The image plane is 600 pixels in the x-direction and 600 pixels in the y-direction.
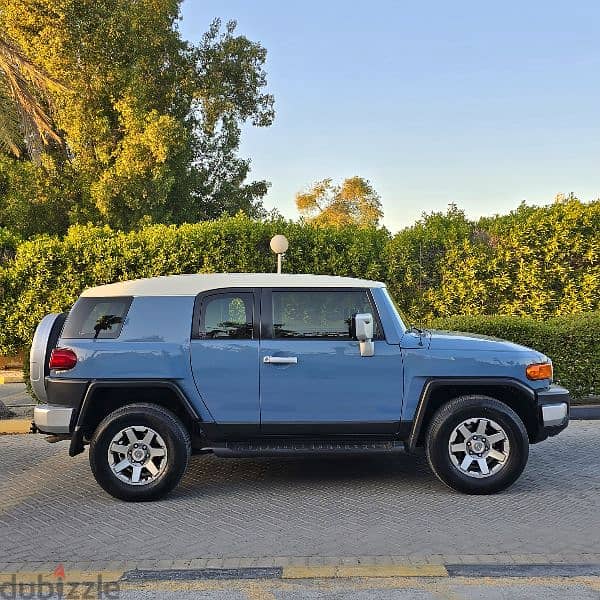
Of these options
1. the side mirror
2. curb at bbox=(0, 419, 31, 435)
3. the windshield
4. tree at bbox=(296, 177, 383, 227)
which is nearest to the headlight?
the windshield

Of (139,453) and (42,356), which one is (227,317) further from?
(42,356)

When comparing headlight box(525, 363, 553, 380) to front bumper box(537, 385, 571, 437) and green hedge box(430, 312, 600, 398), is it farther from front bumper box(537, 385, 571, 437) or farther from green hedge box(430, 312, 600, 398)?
green hedge box(430, 312, 600, 398)

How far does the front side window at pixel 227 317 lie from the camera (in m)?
6.82

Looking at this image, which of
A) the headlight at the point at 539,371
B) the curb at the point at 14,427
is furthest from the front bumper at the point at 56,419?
the headlight at the point at 539,371

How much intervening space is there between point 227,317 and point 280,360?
627mm

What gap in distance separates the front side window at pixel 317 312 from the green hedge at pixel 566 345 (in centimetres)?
484

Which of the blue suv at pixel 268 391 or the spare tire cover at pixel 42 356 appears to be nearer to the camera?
the blue suv at pixel 268 391

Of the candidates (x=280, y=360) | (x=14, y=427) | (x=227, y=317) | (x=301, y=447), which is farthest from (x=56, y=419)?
(x=14, y=427)

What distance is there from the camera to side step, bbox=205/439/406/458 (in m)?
6.70

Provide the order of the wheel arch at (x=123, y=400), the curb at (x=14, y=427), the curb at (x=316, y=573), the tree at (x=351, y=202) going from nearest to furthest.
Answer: the curb at (x=316, y=573)
the wheel arch at (x=123, y=400)
the curb at (x=14, y=427)
the tree at (x=351, y=202)


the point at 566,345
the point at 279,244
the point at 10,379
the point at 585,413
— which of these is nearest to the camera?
the point at 585,413

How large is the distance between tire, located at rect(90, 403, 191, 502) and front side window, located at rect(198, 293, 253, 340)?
82 cm

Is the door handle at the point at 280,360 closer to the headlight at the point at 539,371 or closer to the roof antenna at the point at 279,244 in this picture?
the headlight at the point at 539,371

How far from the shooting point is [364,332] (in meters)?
6.58
